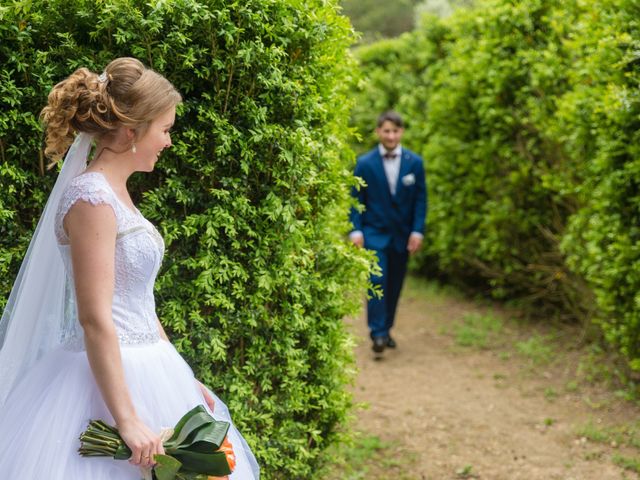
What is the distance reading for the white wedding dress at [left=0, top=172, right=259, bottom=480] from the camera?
2.30 m

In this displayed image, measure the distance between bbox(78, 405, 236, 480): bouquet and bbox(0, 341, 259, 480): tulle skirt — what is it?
6 centimetres

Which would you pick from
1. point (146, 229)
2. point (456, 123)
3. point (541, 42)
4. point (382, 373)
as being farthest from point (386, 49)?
point (146, 229)

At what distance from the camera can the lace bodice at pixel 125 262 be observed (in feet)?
7.60

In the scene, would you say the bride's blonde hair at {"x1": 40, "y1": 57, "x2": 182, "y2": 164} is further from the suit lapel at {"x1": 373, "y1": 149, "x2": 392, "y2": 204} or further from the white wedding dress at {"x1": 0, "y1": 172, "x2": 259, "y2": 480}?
the suit lapel at {"x1": 373, "y1": 149, "x2": 392, "y2": 204}

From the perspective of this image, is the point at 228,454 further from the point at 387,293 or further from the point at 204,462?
the point at 387,293

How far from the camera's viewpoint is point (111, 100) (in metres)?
2.35

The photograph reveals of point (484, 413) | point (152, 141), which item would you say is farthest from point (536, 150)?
point (152, 141)

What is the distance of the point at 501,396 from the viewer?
617 cm

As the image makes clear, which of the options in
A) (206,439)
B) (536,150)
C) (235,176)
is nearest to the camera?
(206,439)

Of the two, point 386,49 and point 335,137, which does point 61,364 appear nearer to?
point 335,137

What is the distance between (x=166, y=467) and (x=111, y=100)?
1.15m

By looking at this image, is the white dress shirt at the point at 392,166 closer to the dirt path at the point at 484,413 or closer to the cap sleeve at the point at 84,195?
the dirt path at the point at 484,413

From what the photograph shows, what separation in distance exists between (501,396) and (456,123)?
3833 mm

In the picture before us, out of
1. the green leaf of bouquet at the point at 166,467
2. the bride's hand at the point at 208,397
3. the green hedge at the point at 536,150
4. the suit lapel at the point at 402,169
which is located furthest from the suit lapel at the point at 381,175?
the green leaf of bouquet at the point at 166,467
